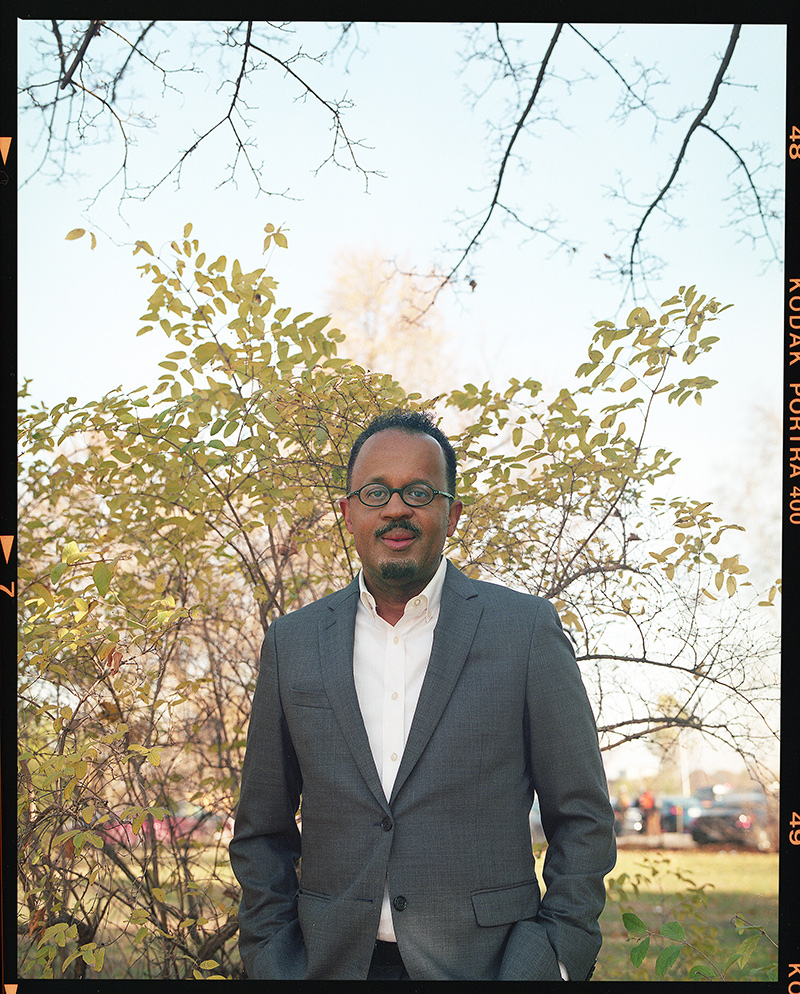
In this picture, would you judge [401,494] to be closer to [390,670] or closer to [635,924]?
[390,670]

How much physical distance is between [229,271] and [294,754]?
1.83 m

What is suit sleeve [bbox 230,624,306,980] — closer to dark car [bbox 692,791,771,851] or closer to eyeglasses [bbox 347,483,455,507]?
eyeglasses [bbox 347,483,455,507]

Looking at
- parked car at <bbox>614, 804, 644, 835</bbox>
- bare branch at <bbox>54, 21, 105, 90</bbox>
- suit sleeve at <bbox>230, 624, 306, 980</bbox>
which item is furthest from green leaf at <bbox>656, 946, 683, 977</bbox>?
parked car at <bbox>614, 804, 644, 835</bbox>

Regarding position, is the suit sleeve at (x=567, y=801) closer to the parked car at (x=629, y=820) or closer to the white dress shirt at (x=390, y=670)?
the white dress shirt at (x=390, y=670)

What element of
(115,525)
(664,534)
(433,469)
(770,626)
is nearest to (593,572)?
(664,534)

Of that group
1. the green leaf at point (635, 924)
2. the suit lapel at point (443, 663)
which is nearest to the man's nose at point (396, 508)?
the suit lapel at point (443, 663)

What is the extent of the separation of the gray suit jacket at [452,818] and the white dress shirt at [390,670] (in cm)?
4

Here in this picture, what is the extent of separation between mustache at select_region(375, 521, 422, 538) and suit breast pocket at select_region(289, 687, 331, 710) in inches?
16.3

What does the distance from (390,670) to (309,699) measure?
0.21 metres

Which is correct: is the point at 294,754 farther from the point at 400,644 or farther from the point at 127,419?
the point at 127,419

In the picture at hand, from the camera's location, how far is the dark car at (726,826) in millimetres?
6647

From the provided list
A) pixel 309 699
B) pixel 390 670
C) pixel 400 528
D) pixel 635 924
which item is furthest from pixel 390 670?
pixel 635 924

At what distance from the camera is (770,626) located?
316 centimetres

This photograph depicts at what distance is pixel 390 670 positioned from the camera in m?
2.14
